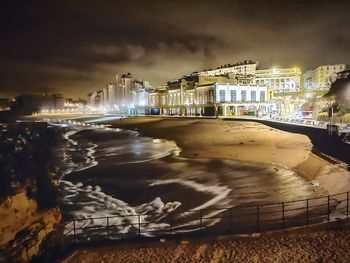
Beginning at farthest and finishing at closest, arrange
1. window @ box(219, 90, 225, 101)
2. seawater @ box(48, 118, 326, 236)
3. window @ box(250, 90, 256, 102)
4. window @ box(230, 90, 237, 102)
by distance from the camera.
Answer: window @ box(250, 90, 256, 102) < window @ box(230, 90, 237, 102) < window @ box(219, 90, 225, 101) < seawater @ box(48, 118, 326, 236)

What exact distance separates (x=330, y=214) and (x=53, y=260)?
1235cm

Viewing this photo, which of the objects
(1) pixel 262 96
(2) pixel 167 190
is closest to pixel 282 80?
(1) pixel 262 96

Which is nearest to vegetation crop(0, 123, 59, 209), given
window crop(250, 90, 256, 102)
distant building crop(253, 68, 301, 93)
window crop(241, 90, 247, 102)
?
window crop(241, 90, 247, 102)

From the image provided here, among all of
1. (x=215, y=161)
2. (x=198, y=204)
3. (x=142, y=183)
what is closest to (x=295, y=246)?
(x=198, y=204)

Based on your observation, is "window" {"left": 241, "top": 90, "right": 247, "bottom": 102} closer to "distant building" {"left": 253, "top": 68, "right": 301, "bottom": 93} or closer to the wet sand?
"distant building" {"left": 253, "top": 68, "right": 301, "bottom": 93}

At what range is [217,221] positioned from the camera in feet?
47.9

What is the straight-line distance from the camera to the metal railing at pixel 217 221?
43.7ft

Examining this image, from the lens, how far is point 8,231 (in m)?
14.9

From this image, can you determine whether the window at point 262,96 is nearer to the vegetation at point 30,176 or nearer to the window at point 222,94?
A: the window at point 222,94

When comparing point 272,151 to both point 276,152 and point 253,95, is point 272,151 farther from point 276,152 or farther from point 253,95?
point 253,95

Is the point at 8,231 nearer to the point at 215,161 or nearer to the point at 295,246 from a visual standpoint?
the point at 295,246

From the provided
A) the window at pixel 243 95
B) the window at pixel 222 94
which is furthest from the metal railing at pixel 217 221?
the window at pixel 243 95

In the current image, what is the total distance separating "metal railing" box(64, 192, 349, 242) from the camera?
43.7 ft

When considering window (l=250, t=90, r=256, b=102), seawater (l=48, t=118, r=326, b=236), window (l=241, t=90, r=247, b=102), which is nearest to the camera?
seawater (l=48, t=118, r=326, b=236)
